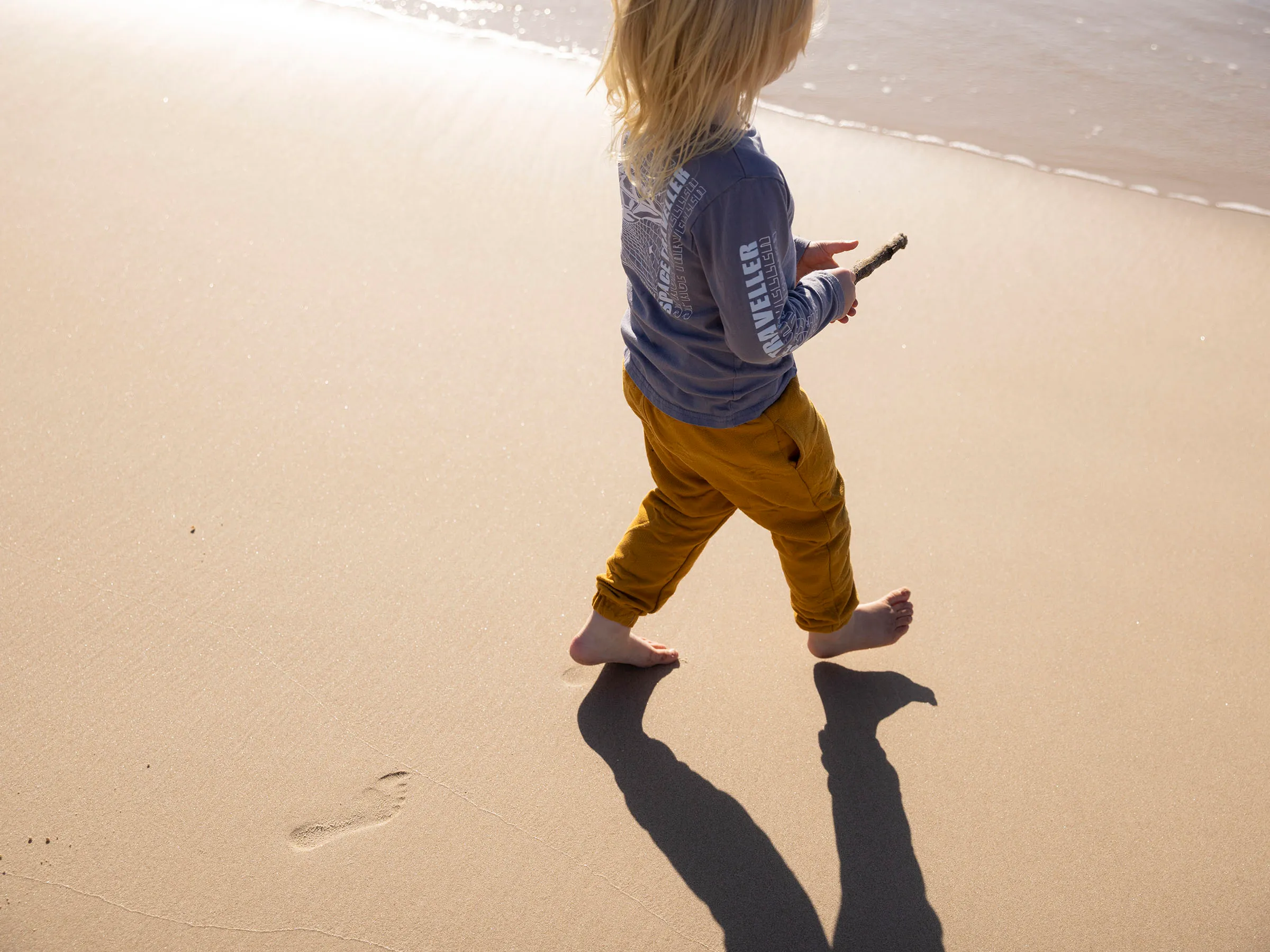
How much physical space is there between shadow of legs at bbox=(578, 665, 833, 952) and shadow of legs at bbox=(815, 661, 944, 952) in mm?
38

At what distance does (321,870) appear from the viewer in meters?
1.50

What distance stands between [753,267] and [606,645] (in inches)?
31.7

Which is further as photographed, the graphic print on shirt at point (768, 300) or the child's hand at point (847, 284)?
the child's hand at point (847, 284)

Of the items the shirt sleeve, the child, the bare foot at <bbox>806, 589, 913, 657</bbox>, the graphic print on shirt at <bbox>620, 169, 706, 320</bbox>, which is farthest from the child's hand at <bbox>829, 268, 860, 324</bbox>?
the bare foot at <bbox>806, 589, 913, 657</bbox>

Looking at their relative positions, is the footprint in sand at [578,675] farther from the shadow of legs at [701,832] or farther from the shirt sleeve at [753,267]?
the shirt sleeve at [753,267]

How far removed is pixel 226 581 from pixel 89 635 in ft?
0.78

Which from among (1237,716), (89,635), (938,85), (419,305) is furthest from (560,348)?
(938,85)

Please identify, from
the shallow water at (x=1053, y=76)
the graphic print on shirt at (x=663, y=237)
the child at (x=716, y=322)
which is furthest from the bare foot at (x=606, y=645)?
the shallow water at (x=1053, y=76)

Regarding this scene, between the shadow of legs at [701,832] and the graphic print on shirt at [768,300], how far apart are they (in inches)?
30.2

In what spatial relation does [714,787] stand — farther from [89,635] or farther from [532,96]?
[532,96]

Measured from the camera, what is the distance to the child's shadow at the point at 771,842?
58.5 inches

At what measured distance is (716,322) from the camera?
4.34 feet

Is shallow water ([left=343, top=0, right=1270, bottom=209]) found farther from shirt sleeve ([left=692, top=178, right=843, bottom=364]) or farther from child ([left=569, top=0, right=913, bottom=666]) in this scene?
shirt sleeve ([left=692, top=178, right=843, bottom=364])

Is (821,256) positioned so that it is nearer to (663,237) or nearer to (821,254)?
(821,254)
